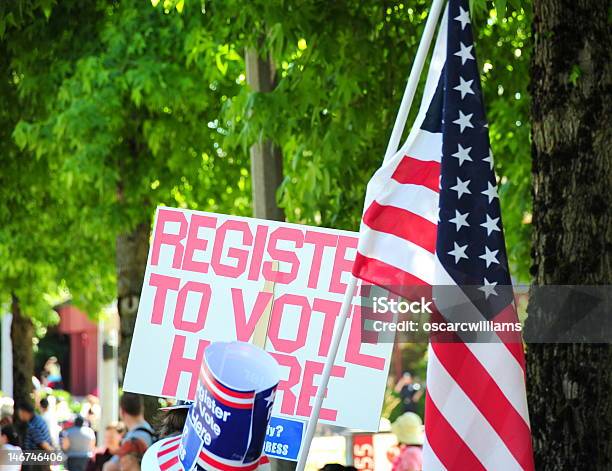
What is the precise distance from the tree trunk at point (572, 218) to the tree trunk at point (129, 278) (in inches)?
378

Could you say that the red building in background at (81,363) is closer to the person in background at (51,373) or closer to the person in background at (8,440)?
the person in background at (51,373)

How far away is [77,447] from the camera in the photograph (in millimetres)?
15289

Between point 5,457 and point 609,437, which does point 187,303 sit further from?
point 5,457

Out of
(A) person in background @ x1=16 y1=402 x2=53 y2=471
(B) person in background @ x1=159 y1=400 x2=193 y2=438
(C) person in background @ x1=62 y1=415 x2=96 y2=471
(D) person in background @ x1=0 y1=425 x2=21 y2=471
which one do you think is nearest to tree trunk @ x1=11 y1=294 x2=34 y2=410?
(C) person in background @ x1=62 y1=415 x2=96 y2=471

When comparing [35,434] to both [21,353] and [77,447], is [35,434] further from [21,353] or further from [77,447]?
[21,353]

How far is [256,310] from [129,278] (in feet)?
30.2

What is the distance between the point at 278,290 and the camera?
18.9 feet

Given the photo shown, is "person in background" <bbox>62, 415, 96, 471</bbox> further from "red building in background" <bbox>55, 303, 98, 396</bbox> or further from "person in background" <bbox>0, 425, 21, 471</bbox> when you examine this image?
"red building in background" <bbox>55, 303, 98, 396</bbox>

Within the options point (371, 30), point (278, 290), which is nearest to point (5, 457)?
point (371, 30)

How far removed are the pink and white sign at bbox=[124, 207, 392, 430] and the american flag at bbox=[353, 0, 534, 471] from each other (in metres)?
0.80

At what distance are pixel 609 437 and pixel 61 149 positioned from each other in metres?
8.84

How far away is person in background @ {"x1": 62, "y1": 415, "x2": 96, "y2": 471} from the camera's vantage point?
15.3 m

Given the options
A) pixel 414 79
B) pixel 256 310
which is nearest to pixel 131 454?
pixel 256 310

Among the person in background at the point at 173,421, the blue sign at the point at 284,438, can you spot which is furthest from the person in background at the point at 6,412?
the person in background at the point at 173,421
